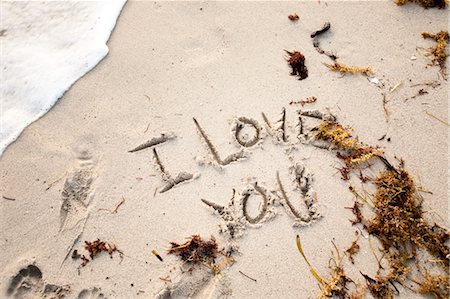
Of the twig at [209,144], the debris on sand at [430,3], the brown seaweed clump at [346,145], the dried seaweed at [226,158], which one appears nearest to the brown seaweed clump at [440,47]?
the debris on sand at [430,3]

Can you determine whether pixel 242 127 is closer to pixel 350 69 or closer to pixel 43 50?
pixel 350 69

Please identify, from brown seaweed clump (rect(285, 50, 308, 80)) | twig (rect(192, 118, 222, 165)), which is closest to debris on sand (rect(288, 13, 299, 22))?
brown seaweed clump (rect(285, 50, 308, 80))

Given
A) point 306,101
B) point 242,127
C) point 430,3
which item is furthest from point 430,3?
point 242,127

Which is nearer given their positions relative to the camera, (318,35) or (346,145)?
(346,145)

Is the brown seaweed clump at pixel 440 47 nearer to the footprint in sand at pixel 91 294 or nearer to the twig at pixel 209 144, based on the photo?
the twig at pixel 209 144

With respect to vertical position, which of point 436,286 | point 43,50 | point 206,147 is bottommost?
point 436,286

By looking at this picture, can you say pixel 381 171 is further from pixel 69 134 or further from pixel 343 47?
pixel 69 134

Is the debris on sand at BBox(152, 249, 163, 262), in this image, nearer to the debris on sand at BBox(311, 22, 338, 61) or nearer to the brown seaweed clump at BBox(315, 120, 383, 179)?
the brown seaweed clump at BBox(315, 120, 383, 179)
